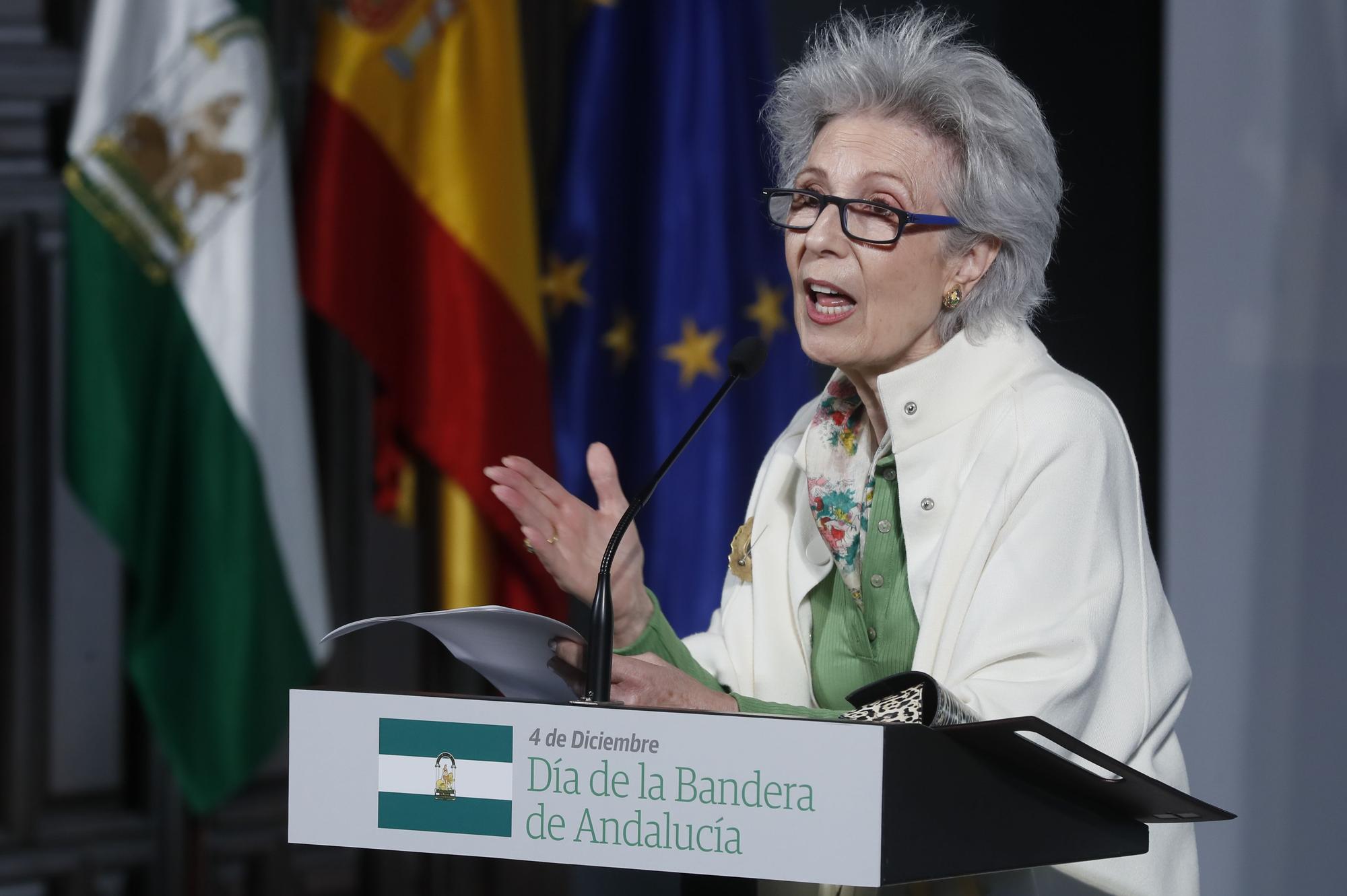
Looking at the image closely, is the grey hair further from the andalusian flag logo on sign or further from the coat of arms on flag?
the coat of arms on flag

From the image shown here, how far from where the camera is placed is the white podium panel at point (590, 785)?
0.87m

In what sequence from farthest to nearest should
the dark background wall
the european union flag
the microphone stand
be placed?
the european union flag
the dark background wall
the microphone stand

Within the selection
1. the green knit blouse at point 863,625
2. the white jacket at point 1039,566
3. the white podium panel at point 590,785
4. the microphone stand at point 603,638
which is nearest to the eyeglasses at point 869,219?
the white jacket at point 1039,566

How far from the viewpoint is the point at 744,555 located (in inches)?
62.8

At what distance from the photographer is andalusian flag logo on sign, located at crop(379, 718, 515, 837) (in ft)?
3.08

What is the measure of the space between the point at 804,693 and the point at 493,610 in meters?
0.54

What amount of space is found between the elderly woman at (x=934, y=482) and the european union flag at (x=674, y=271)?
1.43 m

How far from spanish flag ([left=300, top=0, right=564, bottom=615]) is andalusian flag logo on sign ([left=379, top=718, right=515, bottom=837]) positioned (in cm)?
194

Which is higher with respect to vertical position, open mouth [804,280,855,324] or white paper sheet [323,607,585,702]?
open mouth [804,280,855,324]

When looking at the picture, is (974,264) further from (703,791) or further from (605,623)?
(703,791)

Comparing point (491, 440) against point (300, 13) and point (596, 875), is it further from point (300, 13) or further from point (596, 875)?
point (596, 875)

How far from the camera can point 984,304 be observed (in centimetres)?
142

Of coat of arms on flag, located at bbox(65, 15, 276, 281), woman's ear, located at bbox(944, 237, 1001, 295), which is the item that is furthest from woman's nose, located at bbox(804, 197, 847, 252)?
coat of arms on flag, located at bbox(65, 15, 276, 281)

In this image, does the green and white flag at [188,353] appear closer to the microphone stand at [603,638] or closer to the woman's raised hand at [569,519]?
the woman's raised hand at [569,519]
